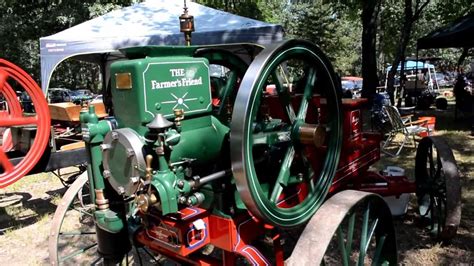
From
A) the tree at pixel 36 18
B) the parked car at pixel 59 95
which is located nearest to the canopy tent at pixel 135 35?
the tree at pixel 36 18

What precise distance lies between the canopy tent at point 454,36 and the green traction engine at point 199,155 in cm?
723

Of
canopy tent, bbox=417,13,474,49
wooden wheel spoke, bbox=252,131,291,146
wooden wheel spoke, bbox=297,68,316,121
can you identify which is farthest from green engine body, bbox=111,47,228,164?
canopy tent, bbox=417,13,474,49

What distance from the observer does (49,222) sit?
4238 millimetres

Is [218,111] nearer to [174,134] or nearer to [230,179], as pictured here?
[230,179]

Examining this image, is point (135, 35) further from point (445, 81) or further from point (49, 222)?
point (445, 81)

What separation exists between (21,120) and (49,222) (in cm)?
141

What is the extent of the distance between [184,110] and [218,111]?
1.47 feet

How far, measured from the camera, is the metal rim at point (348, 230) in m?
1.79

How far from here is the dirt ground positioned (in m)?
3.00

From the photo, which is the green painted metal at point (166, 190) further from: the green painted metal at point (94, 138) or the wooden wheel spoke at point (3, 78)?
the wooden wheel spoke at point (3, 78)

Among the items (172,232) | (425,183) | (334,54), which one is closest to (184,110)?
(172,232)

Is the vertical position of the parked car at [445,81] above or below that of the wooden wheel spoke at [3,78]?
below

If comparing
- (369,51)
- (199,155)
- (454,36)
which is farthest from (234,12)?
(199,155)

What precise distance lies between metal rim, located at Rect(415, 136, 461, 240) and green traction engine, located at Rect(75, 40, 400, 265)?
111 centimetres
